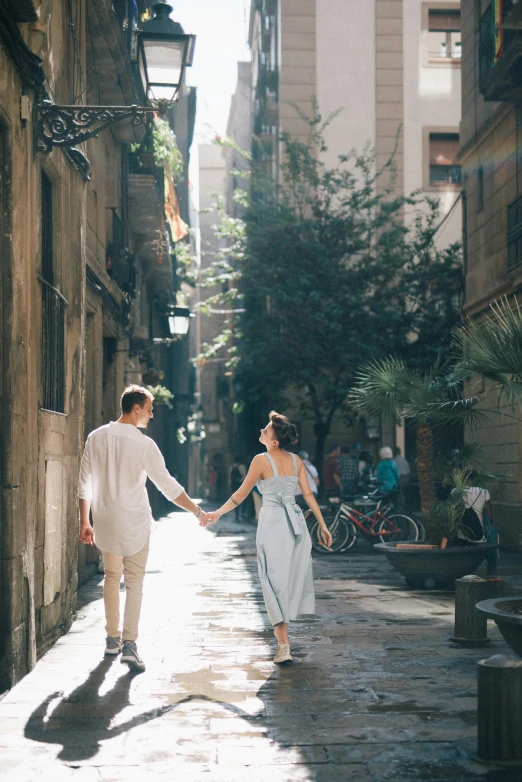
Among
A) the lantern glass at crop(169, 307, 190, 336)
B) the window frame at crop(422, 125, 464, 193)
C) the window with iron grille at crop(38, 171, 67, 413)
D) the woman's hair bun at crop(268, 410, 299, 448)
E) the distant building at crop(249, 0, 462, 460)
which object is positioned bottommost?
the woman's hair bun at crop(268, 410, 299, 448)

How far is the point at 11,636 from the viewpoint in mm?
6730

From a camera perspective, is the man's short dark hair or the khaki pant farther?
the man's short dark hair

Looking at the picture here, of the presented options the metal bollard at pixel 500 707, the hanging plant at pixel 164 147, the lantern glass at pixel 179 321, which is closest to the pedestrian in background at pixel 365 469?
the lantern glass at pixel 179 321

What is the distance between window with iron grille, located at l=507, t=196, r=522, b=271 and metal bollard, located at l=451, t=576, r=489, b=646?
9.66 meters

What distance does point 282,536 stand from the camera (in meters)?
7.78

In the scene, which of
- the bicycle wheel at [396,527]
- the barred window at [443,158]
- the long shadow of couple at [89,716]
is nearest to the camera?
the long shadow of couple at [89,716]

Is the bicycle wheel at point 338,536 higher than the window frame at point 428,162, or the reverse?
the window frame at point 428,162

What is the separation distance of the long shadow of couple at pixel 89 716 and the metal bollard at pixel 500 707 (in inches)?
53.5

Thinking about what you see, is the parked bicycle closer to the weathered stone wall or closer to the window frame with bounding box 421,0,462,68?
the weathered stone wall

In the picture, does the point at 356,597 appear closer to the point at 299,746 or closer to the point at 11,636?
the point at 11,636

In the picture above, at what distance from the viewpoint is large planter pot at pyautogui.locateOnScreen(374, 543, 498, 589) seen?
11922 mm

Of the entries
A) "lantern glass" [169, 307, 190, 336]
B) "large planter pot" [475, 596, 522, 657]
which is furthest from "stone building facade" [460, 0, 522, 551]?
"large planter pot" [475, 596, 522, 657]

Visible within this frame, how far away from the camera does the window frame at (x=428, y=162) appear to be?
31.5 metres

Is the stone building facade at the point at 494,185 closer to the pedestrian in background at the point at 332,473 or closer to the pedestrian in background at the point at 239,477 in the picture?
the pedestrian in background at the point at 332,473
